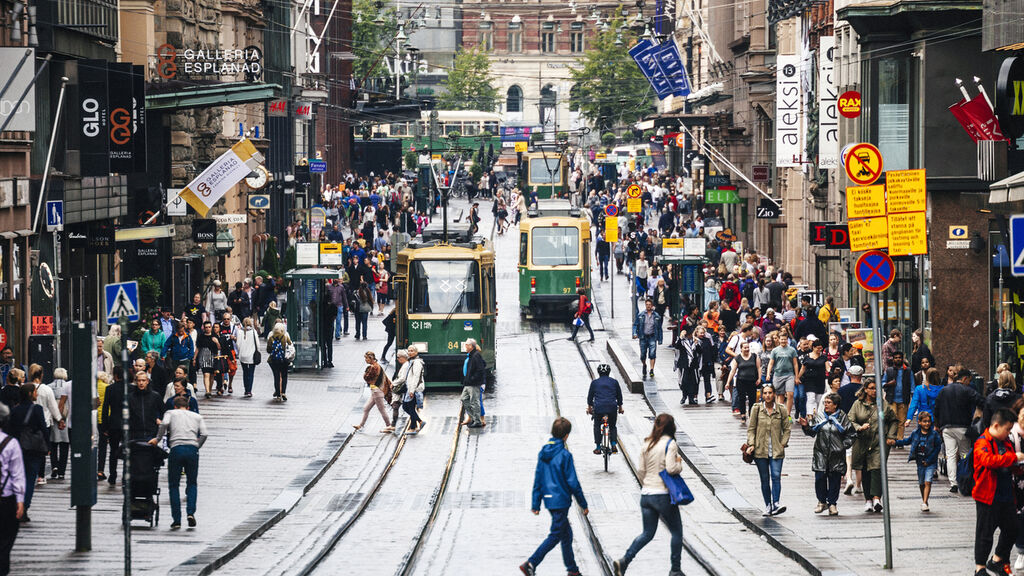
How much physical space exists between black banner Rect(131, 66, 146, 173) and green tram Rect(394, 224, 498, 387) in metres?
5.50

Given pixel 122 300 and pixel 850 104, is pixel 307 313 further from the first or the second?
pixel 122 300

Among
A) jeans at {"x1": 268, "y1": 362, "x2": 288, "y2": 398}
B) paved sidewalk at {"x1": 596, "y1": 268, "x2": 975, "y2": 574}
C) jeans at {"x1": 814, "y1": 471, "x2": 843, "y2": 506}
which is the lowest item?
paved sidewalk at {"x1": 596, "y1": 268, "x2": 975, "y2": 574}

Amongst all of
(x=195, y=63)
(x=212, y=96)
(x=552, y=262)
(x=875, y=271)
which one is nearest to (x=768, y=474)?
(x=875, y=271)

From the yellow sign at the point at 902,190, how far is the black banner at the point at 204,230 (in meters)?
24.3

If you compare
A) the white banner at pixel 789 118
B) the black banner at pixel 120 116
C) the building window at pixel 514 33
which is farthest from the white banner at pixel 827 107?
the building window at pixel 514 33

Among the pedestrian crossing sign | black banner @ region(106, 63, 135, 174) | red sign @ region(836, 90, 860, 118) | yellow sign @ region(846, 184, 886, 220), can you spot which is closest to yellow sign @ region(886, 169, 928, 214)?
yellow sign @ region(846, 184, 886, 220)

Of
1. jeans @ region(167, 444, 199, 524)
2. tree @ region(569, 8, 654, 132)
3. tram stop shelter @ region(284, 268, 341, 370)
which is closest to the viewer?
jeans @ region(167, 444, 199, 524)

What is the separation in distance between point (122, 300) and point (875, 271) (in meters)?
7.34

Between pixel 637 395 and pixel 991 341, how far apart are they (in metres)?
7.12

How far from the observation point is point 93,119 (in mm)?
32906

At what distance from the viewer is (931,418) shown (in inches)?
814

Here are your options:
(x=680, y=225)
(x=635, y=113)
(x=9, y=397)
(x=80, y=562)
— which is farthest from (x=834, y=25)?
(x=635, y=113)

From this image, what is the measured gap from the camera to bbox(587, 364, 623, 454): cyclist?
79.9ft

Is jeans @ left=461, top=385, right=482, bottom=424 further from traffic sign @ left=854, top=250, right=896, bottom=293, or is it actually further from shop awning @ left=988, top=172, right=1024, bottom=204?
traffic sign @ left=854, top=250, right=896, bottom=293
